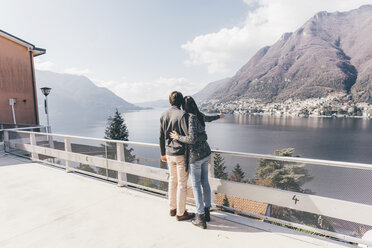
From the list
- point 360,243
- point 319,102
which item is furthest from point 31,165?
point 319,102

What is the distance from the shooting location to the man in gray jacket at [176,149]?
2770 mm

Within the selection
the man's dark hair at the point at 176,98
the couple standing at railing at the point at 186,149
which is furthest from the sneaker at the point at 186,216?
the man's dark hair at the point at 176,98

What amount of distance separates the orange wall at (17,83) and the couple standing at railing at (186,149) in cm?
1571

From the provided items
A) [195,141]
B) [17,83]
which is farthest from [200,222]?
[17,83]

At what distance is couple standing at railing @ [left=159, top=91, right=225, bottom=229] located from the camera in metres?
2.71

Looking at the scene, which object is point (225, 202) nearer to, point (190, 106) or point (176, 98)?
point (190, 106)

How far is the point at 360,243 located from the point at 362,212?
36 cm

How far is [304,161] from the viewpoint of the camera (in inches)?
101

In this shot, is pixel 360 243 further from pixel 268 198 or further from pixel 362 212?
pixel 268 198

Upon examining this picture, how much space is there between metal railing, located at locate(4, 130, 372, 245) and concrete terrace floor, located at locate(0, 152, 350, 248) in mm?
240

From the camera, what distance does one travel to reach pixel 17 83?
14359 millimetres

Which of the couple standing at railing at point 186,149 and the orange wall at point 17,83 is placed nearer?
the couple standing at railing at point 186,149

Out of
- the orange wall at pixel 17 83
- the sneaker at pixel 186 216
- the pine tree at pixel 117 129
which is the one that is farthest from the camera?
the pine tree at pixel 117 129

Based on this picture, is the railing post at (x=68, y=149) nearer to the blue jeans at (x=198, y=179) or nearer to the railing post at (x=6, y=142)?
the blue jeans at (x=198, y=179)
